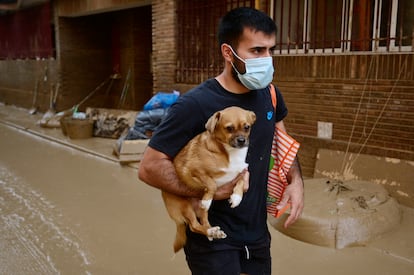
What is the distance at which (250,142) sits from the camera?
2000 mm

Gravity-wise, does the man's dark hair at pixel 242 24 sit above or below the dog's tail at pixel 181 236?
above

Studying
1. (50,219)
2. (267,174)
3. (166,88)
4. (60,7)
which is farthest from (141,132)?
(60,7)

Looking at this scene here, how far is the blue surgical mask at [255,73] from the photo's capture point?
1.93 m

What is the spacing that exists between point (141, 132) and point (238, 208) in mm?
Answer: 5644

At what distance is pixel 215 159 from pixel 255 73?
1.38ft

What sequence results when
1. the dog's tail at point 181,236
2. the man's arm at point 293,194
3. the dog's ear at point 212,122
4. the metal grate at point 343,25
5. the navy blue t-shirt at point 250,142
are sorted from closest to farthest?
1. the dog's ear at point 212,122
2. the navy blue t-shirt at point 250,142
3. the dog's tail at point 181,236
4. the man's arm at point 293,194
5. the metal grate at point 343,25

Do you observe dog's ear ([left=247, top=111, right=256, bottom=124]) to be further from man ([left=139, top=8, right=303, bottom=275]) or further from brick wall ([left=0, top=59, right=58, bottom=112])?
brick wall ([left=0, top=59, right=58, bottom=112])

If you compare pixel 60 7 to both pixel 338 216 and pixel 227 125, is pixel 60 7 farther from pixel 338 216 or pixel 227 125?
pixel 227 125

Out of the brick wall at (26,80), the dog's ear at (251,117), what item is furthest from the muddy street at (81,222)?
the brick wall at (26,80)

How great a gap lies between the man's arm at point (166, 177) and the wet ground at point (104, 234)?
1896 mm

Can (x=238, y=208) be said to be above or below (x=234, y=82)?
below

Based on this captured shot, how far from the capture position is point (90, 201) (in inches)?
213

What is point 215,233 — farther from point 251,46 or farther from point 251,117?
point 251,46

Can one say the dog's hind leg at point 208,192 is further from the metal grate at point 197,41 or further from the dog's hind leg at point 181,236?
the metal grate at point 197,41
